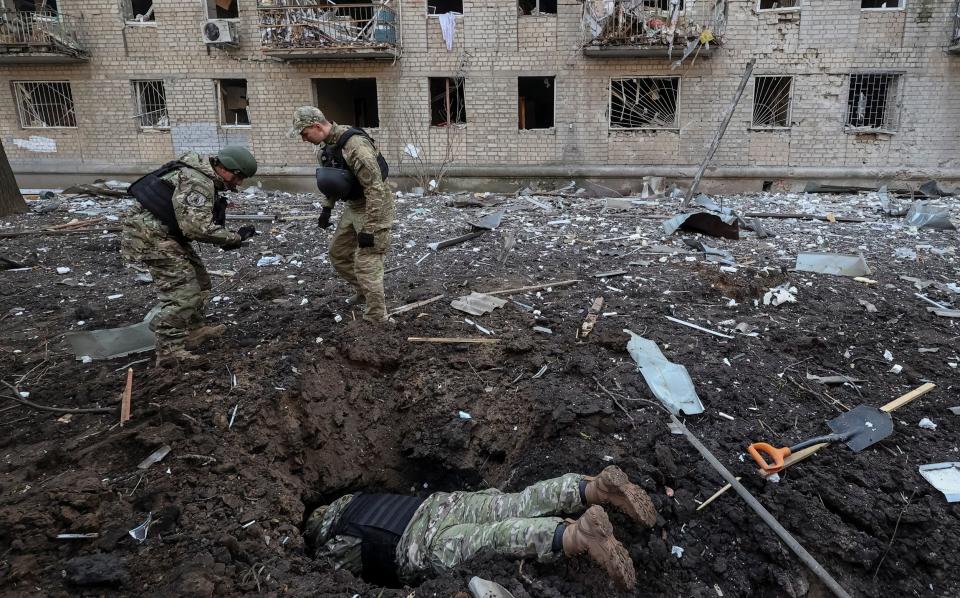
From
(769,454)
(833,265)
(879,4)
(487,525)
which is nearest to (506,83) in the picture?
(879,4)

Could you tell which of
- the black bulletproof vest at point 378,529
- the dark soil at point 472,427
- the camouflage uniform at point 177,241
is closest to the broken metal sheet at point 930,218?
the dark soil at point 472,427

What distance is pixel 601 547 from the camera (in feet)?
6.99

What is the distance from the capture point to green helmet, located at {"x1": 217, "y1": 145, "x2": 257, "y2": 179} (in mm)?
3854

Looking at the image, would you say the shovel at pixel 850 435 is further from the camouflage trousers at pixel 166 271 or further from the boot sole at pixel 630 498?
the camouflage trousers at pixel 166 271

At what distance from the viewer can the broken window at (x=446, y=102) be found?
511 inches

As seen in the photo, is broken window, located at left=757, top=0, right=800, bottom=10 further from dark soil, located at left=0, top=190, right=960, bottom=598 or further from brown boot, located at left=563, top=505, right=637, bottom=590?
brown boot, located at left=563, top=505, right=637, bottom=590

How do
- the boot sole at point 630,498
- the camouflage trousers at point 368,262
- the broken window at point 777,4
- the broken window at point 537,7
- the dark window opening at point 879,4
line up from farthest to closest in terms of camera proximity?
the broken window at point 537,7
the dark window opening at point 879,4
the broken window at point 777,4
the camouflage trousers at point 368,262
the boot sole at point 630,498

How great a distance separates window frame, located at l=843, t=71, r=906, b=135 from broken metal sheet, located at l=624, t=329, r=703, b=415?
11.5 meters

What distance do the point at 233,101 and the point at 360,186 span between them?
1108 cm

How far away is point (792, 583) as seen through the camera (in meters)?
2.32

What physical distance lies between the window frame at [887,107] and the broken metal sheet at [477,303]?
11.4 m

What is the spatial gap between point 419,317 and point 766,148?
1107 cm

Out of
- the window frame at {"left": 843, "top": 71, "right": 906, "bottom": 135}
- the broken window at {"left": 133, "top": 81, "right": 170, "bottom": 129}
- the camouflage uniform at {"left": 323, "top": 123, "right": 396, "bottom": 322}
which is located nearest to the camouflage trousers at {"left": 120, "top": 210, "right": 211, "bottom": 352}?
the camouflage uniform at {"left": 323, "top": 123, "right": 396, "bottom": 322}

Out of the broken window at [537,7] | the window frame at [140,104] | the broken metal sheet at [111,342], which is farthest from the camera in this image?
the window frame at [140,104]
